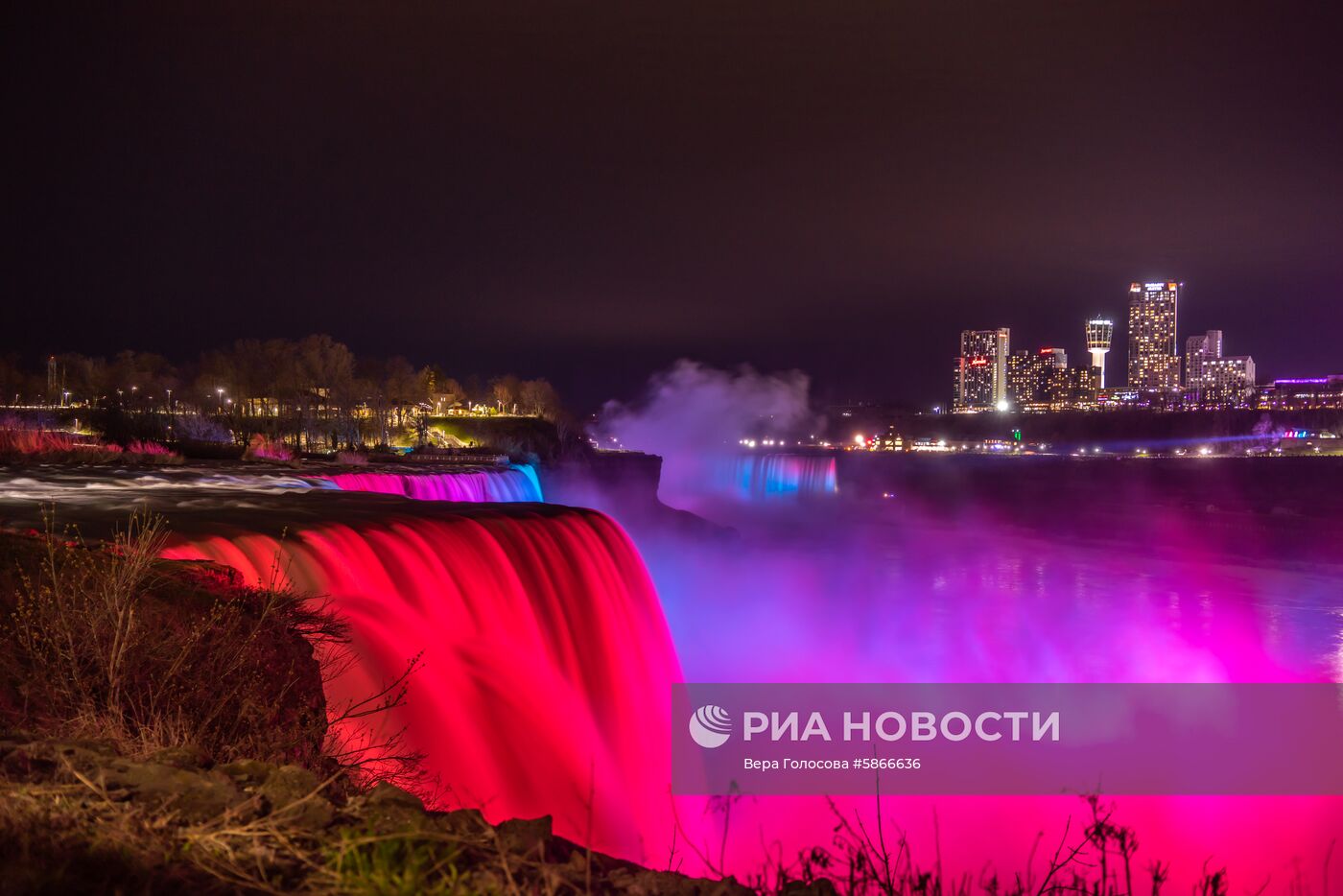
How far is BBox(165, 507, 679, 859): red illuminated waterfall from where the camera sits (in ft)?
25.9

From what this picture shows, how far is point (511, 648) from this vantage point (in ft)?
32.6

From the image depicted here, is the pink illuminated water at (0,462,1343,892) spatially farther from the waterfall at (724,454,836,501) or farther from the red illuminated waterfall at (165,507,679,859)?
the waterfall at (724,454,836,501)

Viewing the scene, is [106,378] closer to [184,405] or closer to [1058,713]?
[184,405]

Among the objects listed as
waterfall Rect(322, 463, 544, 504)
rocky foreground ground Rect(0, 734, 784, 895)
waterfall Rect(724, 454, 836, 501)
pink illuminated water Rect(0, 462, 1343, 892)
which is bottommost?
pink illuminated water Rect(0, 462, 1343, 892)

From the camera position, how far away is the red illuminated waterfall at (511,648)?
789 cm

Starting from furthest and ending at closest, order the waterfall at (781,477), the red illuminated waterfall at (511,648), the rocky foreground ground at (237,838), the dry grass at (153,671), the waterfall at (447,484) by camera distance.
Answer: the waterfall at (781,477) → the waterfall at (447,484) → the red illuminated waterfall at (511,648) → the dry grass at (153,671) → the rocky foreground ground at (237,838)

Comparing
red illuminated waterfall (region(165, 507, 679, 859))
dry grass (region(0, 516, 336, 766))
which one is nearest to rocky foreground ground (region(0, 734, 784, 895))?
dry grass (region(0, 516, 336, 766))

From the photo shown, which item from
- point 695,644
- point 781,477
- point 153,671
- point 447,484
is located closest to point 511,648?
point 153,671

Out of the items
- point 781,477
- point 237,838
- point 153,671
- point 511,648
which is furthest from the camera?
point 781,477

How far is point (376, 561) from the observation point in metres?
9.77

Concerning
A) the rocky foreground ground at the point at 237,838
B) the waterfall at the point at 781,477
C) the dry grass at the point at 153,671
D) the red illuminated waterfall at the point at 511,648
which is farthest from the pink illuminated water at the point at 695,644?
the waterfall at the point at 781,477

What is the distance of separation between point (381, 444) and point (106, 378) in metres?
29.7

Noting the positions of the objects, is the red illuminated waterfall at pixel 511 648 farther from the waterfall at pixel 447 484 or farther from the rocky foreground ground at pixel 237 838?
the waterfall at pixel 447 484

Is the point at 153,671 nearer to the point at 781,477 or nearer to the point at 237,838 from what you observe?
the point at 237,838
